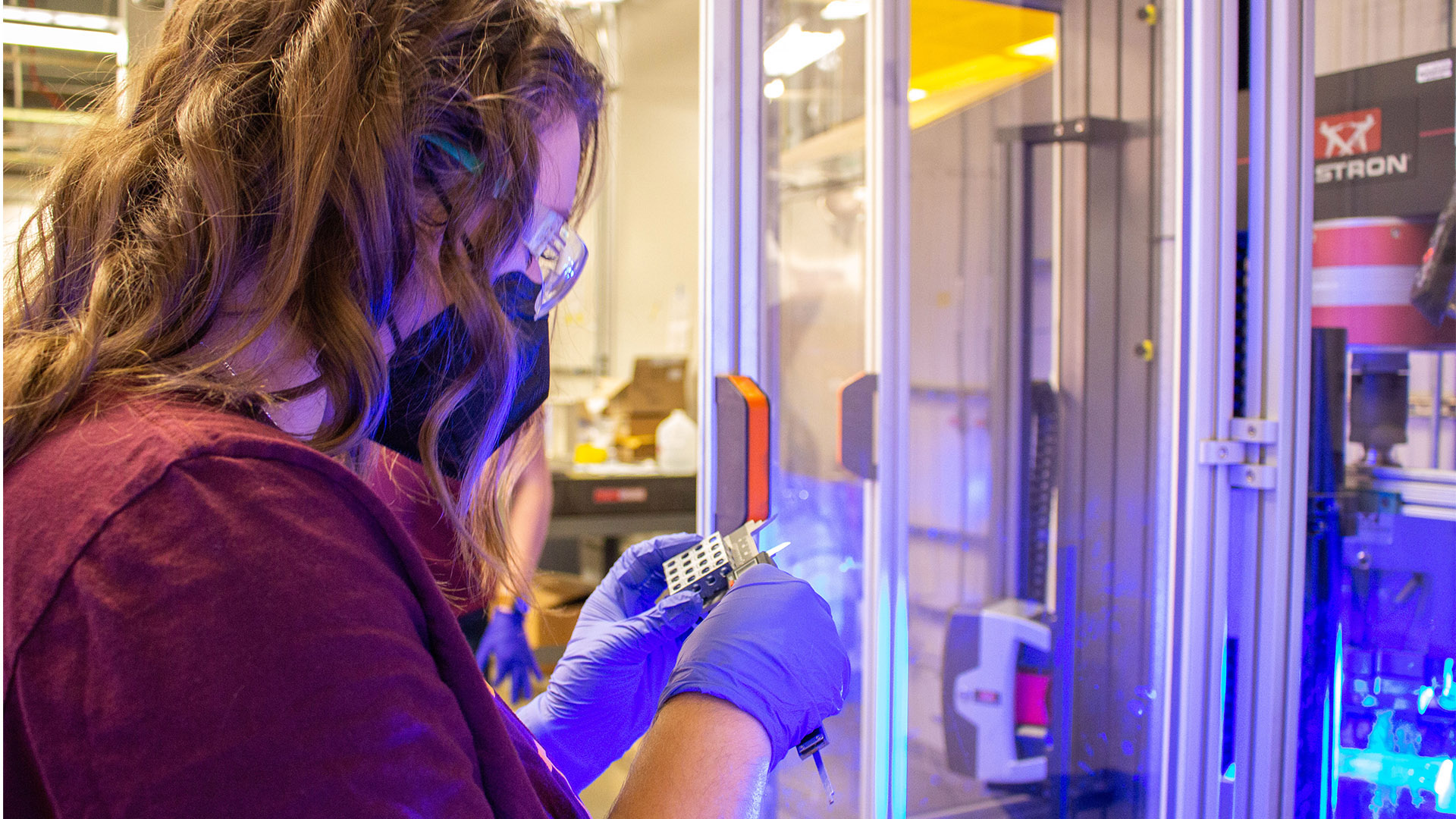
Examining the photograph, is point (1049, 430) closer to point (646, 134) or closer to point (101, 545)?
point (101, 545)

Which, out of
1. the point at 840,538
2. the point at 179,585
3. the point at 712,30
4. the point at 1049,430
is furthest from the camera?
the point at 1049,430

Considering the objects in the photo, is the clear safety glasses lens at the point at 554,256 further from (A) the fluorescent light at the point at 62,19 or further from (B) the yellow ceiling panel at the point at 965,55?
(B) the yellow ceiling panel at the point at 965,55

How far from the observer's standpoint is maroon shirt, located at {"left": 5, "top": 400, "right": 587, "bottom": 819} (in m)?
0.43

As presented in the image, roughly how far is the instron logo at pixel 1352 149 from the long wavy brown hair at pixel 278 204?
139 cm

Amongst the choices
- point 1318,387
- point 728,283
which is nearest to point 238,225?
point 728,283

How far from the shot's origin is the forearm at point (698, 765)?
639 mm

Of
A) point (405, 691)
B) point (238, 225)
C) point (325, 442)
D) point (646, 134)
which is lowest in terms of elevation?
point (405, 691)

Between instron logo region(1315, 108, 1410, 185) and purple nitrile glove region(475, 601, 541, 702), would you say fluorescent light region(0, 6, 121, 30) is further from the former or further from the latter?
purple nitrile glove region(475, 601, 541, 702)

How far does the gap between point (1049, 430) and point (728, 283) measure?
41.6 inches

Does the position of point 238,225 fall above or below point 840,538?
above

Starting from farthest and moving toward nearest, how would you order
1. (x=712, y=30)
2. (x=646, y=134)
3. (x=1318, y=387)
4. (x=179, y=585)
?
1. (x=646, y=134)
2. (x=1318, y=387)
3. (x=712, y=30)
4. (x=179, y=585)

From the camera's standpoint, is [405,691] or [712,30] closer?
[405,691]

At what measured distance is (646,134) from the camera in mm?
5480

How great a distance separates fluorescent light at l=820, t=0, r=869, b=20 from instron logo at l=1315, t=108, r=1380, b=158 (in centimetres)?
78
